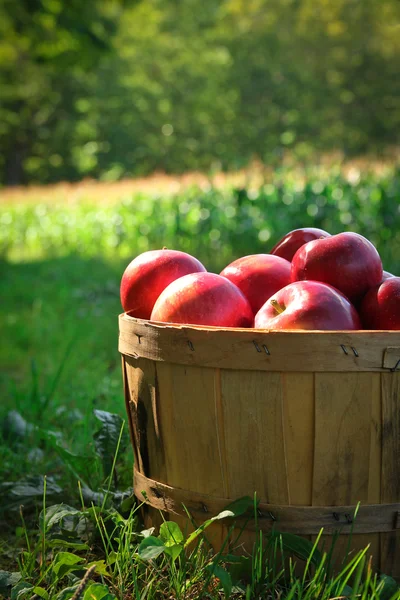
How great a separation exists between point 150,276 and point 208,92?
36.3 metres

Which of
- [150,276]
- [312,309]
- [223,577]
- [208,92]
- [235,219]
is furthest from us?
[208,92]

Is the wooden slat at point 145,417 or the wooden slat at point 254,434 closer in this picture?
the wooden slat at point 254,434

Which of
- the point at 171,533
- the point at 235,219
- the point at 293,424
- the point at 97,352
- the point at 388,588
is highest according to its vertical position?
the point at 293,424

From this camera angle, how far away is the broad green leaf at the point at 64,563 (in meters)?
1.63

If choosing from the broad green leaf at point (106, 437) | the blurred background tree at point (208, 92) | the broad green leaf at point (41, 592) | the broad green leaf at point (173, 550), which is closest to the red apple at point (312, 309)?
the broad green leaf at point (173, 550)

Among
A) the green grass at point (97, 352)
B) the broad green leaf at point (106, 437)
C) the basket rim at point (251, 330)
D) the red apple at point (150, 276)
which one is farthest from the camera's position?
the broad green leaf at point (106, 437)

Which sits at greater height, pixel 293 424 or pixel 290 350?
pixel 290 350

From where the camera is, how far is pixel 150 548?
5.13 feet

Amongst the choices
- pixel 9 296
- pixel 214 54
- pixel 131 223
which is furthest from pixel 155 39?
pixel 9 296

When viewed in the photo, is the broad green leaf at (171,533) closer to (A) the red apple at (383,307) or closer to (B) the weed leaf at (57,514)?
(B) the weed leaf at (57,514)

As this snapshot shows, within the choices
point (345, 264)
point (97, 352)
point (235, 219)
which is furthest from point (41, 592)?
point (235, 219)

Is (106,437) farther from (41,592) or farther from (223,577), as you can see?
(223,577)

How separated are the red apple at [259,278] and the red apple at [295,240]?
20 centimetres

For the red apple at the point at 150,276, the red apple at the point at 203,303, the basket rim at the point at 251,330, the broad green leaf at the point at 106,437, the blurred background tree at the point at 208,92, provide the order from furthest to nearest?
the blurred background tree at the point at 208,92 < the broad green leaf at the point at 106,437 < the red apple at the point at 150,276 < the red apple at the point at 203,303 < the basket rim at the point at 251,330
